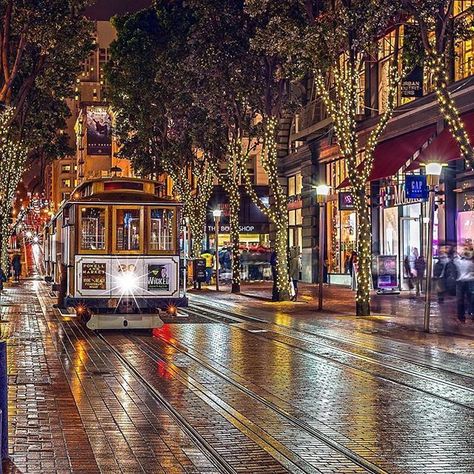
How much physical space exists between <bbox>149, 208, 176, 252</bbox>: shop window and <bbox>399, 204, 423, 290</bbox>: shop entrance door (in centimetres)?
1490

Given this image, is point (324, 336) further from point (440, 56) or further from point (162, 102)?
point (162, 102)

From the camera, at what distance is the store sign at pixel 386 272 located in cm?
3822

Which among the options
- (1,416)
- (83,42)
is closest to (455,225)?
(83,42)

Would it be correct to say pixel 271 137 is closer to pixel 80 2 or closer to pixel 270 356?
pixel 80 2

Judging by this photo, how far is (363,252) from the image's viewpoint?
28500 millimetres

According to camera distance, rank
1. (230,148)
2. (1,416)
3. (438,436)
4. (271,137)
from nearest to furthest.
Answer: (1,416)
(438,436)
(271,137)
(230,148)

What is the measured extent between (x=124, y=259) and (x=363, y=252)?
687 cm

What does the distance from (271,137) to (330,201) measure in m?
14.6

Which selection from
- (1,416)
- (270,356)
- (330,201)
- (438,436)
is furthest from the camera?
(330,201)

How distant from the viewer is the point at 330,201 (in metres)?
50.4

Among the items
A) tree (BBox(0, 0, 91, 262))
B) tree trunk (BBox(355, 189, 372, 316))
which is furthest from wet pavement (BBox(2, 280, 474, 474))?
tree (BBox(0, 0, 91, 262))

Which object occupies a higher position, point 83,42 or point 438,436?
point 83,42

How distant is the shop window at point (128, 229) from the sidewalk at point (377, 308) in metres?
6.11

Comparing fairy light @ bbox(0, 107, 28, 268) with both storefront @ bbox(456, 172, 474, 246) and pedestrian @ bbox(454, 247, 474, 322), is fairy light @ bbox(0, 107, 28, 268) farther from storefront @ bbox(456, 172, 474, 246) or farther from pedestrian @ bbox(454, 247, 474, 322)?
pedestrian @ bbox(454, 247, 474, 322)
